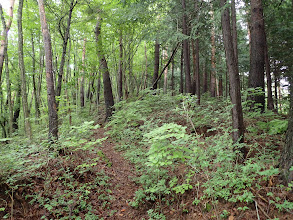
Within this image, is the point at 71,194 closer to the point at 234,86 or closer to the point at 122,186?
the point at 122,186

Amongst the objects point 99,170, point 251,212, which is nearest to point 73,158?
point 99,170

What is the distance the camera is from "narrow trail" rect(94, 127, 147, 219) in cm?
377

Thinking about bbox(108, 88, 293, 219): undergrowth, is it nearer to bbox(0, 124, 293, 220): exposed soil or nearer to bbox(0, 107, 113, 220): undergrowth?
bbox(0, 124, 293, 220): exposed soil

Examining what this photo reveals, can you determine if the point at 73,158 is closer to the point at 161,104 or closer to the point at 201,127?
the point at 201,127

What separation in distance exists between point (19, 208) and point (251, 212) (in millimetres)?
4059

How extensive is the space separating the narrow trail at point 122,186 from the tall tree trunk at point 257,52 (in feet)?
17.8

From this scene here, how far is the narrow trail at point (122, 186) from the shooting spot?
3.77 m

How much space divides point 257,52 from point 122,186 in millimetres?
6888

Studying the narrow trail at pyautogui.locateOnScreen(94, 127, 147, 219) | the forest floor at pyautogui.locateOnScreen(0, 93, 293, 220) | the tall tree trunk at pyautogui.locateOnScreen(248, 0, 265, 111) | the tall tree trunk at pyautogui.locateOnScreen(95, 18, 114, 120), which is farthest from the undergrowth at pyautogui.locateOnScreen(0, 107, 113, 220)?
the tall tree trunk at pyautogui.locateOnScreen(95, 18, 114, 120)

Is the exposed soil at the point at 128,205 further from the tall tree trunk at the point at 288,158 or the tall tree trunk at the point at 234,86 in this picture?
the tall tree trunk at the point at 234,86

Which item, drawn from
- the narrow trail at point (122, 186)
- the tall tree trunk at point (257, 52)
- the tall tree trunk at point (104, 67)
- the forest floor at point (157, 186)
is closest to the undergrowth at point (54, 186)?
the forest floor at point (157, 186)

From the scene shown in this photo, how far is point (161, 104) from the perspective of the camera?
988 centimetres

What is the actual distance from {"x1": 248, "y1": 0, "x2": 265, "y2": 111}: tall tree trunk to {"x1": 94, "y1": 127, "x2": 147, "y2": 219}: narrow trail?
5.41 meters

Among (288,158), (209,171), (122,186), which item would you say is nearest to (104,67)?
(122,186)
